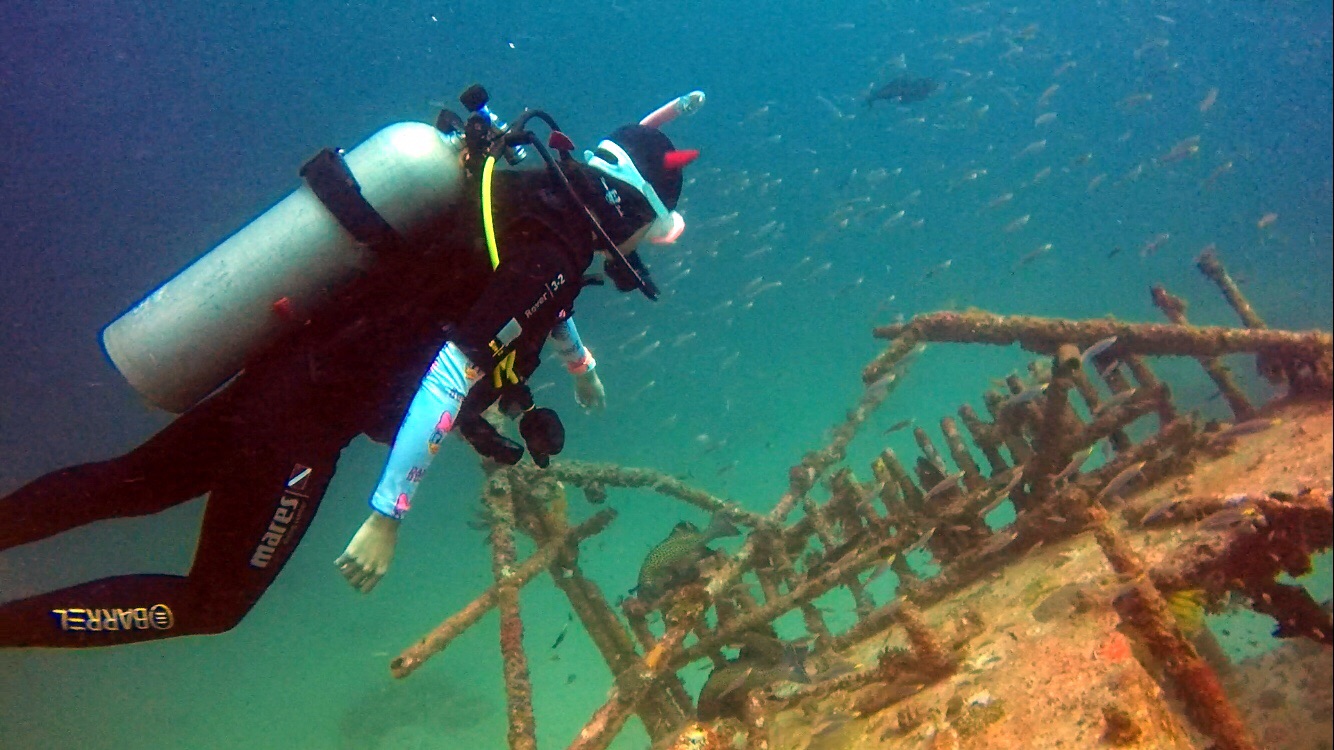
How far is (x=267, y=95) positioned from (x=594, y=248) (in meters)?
22.5

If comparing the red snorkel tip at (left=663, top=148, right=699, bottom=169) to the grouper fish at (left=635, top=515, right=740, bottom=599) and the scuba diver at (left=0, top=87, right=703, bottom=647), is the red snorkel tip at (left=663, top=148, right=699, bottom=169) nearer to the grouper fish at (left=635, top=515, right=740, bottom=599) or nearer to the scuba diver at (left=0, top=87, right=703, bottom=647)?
the scuba diver at (left=0, top=87, right=703, bottom=647)

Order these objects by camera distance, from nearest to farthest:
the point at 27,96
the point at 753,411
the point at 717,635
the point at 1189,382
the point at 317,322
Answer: the point at 317,322, the point at 717,635, the point at 27,96, the point at 1189,382, the point at 753,411

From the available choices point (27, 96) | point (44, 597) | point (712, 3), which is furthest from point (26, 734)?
point (712, 3)

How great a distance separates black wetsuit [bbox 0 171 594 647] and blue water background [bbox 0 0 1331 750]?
2.45 feet

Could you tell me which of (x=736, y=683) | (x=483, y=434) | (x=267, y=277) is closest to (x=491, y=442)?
(x=483, y=434)

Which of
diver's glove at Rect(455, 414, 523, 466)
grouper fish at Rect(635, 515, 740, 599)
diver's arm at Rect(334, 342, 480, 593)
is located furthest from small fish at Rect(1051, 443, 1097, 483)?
diver's arm at Rect(334, 342, 480, 593)

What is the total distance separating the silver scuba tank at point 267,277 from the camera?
3.46 meters

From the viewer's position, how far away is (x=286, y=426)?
326 centimetres

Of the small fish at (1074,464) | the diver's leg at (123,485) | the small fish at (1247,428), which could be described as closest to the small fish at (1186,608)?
the small fish at (1074,464)

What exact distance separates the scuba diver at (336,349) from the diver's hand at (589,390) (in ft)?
4.64

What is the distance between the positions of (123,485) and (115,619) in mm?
677

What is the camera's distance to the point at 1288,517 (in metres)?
3.31

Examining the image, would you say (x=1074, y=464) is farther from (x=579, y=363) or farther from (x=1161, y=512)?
(x=579, y=363)

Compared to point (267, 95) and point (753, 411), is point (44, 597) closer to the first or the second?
point (267, 95)
